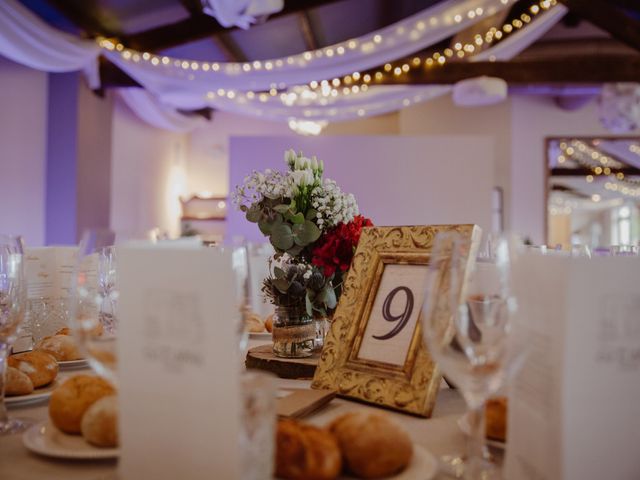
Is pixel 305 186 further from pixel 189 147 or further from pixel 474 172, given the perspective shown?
pixel 189 147

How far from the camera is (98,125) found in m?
5.78

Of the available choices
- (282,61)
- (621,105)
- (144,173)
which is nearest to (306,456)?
(282,61)

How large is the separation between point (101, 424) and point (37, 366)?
0.35m

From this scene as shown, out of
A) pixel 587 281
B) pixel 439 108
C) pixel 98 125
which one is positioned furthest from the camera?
pixel 439 108

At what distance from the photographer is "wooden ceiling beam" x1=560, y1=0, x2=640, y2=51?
15.7 feet

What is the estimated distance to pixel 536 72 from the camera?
19.4ft

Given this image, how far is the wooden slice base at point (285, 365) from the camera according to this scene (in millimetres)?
1061

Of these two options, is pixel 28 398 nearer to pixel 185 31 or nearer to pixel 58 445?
pixel 58 445

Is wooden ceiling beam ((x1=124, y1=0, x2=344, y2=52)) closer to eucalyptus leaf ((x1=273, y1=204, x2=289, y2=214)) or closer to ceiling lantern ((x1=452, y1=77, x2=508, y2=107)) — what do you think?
ceiling lantern ((x1=452, y1=77, x2=508, y2=107))

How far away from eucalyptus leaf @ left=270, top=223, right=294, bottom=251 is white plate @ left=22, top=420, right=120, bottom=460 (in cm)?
52

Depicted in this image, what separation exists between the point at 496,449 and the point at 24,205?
5.10 metres

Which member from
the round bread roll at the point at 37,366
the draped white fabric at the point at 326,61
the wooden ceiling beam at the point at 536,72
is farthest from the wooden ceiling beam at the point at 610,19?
the round bread roll at the point at 37,366

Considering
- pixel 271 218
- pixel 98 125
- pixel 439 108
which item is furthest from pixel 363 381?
pixel 439 108

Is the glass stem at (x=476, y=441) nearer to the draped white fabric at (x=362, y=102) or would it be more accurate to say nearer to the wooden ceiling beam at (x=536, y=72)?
the draped white fabric at (x=362, y=102)
